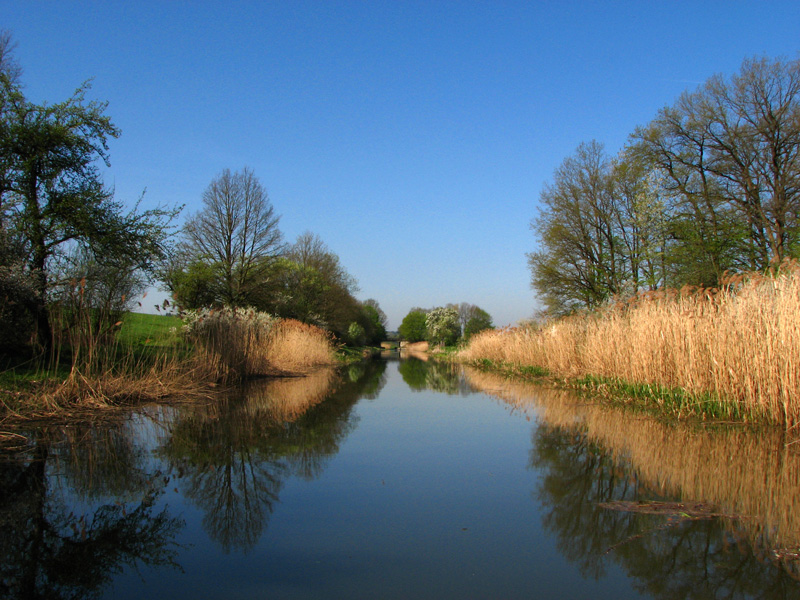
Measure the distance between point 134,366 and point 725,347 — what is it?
1071cm

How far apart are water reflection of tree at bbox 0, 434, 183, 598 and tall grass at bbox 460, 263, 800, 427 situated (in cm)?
726

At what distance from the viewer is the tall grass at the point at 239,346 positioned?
12.9m

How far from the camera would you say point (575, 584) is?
280cm

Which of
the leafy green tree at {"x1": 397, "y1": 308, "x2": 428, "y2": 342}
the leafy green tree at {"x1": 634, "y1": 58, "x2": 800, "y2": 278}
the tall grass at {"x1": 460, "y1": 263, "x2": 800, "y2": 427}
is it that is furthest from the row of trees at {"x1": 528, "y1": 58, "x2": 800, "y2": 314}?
the leafy green tree at {"x1": 397, "y1": 308, "x2": 428, "y2": 342}

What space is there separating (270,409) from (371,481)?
196 inches

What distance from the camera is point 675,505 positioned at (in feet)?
13.1

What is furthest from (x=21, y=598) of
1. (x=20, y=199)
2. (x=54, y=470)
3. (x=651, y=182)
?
(x=651, y=182)

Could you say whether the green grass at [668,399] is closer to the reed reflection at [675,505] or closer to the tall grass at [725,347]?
the tall grass at [725,347]

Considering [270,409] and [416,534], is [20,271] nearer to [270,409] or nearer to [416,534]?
[270,409]

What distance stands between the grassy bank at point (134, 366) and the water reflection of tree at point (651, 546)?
23.4ft

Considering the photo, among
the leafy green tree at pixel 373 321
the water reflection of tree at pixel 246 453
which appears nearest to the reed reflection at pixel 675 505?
the water reflection of tree at pixel 246 453

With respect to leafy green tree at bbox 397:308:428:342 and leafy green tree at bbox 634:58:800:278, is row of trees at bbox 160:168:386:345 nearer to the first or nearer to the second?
leafy green tree at bbox 634:58:800:278

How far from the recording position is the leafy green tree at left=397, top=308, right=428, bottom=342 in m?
91.9

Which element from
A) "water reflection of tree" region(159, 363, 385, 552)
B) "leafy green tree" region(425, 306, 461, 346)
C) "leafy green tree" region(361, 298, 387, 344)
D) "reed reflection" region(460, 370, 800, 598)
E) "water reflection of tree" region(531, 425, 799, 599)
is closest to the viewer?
"water reflection of tree" region(531, 425, 799, 599)
